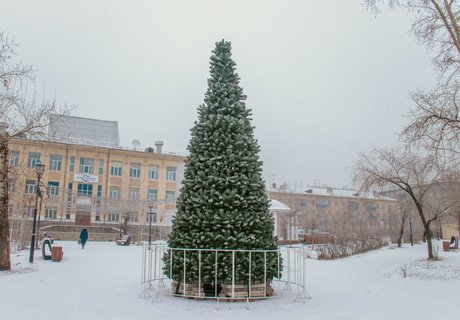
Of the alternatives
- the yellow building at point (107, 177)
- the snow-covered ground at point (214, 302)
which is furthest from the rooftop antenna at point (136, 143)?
the snow-covered ground at point (214, 302)

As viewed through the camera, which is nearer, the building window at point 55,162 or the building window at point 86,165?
the building window at point 55,162

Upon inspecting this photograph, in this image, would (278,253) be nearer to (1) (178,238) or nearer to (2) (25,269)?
(1) (178,238)

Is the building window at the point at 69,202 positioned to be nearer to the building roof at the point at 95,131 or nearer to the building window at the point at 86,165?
the building window at the point at 86,165

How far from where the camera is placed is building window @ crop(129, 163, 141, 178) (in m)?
49.0

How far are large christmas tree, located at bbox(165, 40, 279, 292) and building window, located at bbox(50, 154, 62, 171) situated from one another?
1600 inches

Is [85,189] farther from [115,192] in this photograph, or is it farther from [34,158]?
[34,158]

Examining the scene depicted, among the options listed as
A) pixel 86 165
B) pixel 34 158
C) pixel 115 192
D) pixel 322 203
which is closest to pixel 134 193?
pixel 115 192

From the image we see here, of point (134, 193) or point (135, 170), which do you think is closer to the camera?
point (134, 193)

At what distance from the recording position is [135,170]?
49.4 meters

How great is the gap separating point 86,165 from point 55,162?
11.1 ft

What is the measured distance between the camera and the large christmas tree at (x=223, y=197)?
28.6ft

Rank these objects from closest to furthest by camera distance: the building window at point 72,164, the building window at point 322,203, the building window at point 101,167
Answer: the building window at point 72,164
the building window at point 101,167
the building window at point 322,203

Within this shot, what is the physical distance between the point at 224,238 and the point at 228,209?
2.19ft

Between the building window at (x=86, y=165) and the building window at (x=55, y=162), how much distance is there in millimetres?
2370
